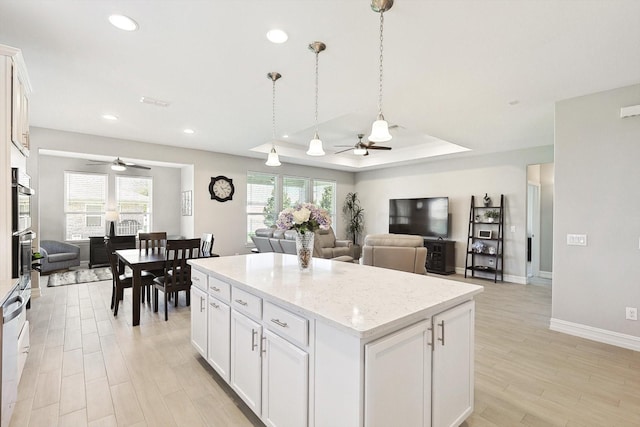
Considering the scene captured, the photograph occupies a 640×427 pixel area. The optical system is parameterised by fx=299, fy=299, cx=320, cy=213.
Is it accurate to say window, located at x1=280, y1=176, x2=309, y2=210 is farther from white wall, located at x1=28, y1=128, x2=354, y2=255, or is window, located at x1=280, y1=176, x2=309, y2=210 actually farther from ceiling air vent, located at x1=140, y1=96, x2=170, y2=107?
ceiling air vent, located at x1=140, y1=96, x2=170, y2=107

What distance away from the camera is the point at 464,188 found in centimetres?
689

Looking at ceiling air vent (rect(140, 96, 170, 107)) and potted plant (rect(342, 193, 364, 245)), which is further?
potted plant (rect(342, 193, 364, 245))

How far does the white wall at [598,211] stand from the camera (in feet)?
10.1

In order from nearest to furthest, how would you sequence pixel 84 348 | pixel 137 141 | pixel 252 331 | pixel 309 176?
1. pixel 252 331
2. pixel 84 348
3. pixel 137 141
4. pixel 309 176

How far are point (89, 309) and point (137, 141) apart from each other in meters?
3.20

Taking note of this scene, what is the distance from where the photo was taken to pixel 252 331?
1.86 meters

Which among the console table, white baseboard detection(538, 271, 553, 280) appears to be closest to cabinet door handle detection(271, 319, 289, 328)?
the console table

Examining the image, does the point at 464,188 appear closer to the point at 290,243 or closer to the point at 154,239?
the point at 290,243

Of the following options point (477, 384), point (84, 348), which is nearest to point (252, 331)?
point (477, 384)

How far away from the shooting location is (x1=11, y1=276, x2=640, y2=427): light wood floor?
6.49 feet

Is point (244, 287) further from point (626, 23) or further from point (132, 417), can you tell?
point (626, 23)

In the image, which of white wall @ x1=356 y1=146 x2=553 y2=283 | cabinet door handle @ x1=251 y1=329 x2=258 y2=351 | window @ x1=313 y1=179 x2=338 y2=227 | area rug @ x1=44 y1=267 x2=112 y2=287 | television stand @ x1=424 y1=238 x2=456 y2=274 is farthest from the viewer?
window @ x1=313 y1=179 x2=338 y2=227

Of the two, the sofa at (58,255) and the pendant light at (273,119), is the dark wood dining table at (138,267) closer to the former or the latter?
the pendant light at (273,119)

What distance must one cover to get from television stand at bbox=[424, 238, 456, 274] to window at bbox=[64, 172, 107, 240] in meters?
7.89
